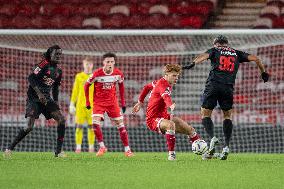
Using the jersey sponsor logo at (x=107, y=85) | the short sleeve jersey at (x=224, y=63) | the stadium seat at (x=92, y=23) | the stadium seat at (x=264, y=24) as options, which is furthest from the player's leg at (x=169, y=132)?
the stadium seat at (x=92, y=23)

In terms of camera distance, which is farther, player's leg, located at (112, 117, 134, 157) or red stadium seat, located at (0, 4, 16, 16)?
red stadium seat, located at (0, 4, 16, 16)

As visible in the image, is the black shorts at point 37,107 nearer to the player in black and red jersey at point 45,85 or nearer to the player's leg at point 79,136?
the player in black and red jersey at point 45,85

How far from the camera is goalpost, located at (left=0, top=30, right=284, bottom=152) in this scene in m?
13.5

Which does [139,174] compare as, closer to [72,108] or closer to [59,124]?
[59,124]

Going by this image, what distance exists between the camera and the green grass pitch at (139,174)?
6691 mm

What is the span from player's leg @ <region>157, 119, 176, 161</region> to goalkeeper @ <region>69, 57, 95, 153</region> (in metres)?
3.43

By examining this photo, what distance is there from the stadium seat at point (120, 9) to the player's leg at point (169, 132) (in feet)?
23.6

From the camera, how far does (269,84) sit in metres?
13.8

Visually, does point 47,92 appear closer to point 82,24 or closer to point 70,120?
point 70,120

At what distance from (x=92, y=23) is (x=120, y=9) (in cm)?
→ 68

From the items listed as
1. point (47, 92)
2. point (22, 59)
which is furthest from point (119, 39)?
point (47, 92)

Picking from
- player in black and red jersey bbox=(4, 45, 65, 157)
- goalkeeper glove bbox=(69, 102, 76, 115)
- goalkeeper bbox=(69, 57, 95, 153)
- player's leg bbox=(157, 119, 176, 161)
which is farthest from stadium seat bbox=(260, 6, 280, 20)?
player's leg bbox=(157, 119, 176, 161)

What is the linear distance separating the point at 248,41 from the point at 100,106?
437cm

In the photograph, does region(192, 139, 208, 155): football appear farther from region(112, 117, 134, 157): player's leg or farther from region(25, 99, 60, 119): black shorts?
region(25, 99, 60, 119): black shorts
